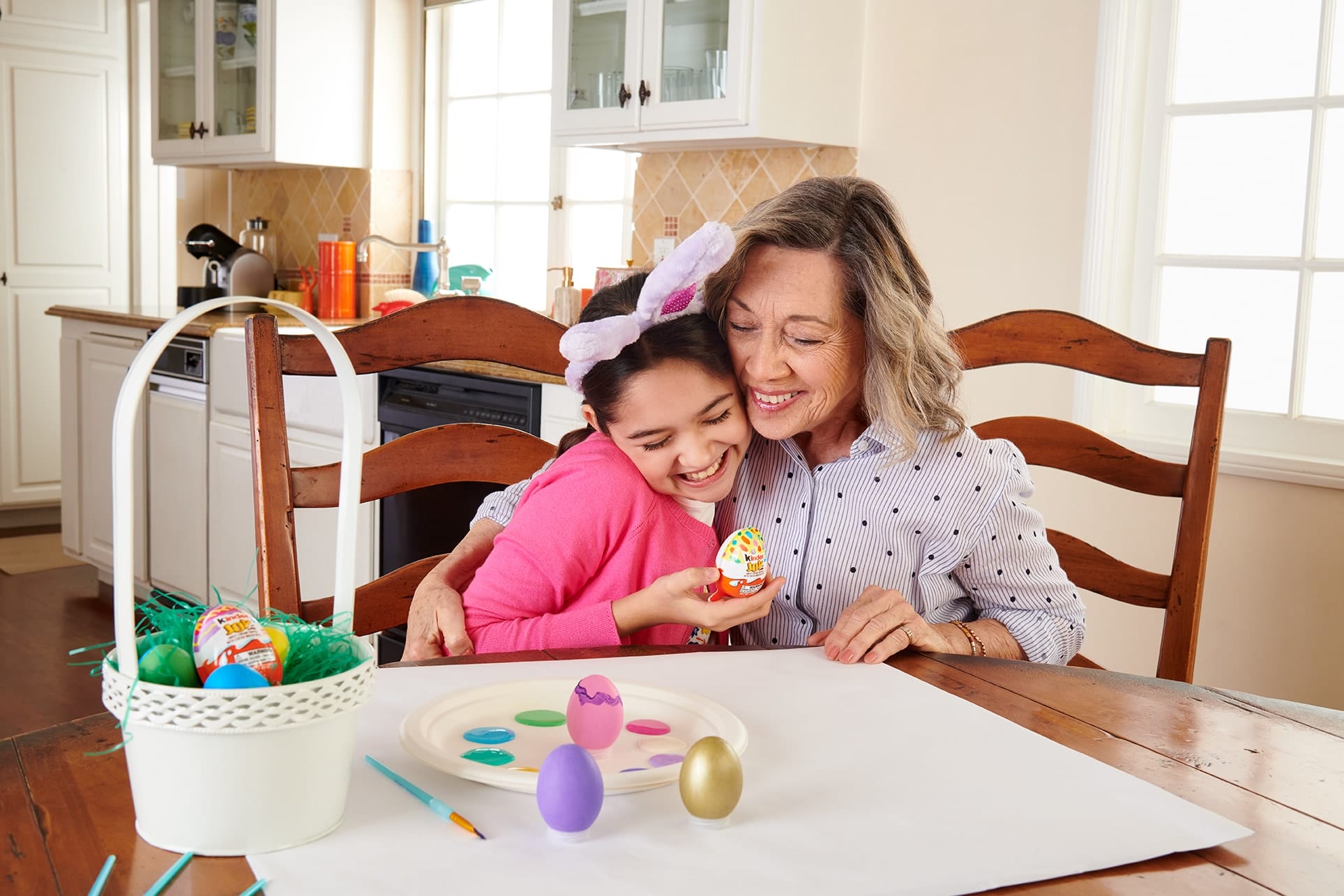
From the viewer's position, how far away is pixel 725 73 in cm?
288

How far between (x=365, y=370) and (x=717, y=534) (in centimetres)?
48

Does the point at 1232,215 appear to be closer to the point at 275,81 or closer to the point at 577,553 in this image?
the point at 577,553

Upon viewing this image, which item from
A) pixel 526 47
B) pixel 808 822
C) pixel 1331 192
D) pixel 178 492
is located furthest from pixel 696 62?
pixel 808 822

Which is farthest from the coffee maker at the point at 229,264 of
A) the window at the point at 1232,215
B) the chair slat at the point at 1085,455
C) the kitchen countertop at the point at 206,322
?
the chair slat at the point at 1085,455

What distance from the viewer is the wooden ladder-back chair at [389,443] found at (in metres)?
1.22

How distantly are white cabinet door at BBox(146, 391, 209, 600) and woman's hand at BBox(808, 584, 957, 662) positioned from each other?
3.11 meters

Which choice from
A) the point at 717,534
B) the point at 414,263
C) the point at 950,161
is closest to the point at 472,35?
the point at 414,263

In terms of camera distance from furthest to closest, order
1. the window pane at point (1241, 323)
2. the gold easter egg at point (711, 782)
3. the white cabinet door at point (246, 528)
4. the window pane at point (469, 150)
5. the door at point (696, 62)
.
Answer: the window pane at point (469, 150) < the white cabinet door at point (246, 528) < the door at point (696, 62) < the window pane at point (1241, 323) < the gold easter egg at point (711, 782)

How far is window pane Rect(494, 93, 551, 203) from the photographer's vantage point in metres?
4.10

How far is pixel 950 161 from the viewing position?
279cm

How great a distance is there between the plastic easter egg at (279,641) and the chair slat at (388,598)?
62cm

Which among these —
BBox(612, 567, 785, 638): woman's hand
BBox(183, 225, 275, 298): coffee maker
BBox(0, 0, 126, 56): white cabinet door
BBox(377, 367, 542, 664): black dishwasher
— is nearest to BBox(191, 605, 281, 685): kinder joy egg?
BBox(612, 567, 785, 638): woman's hand

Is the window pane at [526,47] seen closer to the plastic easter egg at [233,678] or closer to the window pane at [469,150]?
the window pane at [469,150]

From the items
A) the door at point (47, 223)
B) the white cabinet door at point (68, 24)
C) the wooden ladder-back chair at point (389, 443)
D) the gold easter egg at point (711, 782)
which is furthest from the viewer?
the door at point (47, 223)
